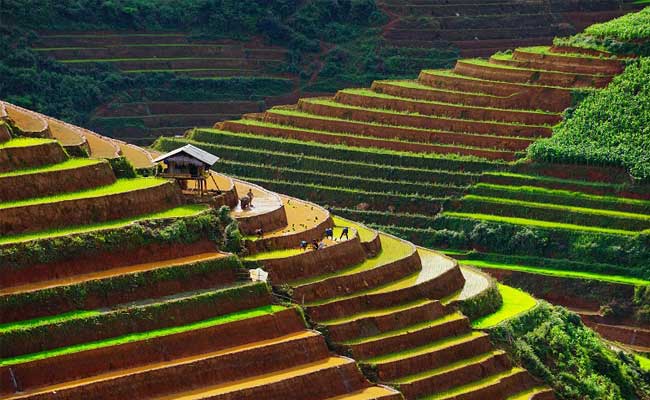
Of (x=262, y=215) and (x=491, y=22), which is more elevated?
(x=491, y=22)

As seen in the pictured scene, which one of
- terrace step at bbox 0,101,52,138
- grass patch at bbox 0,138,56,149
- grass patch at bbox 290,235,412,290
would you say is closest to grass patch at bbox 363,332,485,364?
grass patch at bbox 290,235,412,290

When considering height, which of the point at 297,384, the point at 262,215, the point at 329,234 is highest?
the point at 262,215

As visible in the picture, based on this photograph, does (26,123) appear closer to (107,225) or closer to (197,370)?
(107,225)

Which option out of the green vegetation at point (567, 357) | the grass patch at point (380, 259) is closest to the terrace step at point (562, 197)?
the green vegetation at point (567, 357)

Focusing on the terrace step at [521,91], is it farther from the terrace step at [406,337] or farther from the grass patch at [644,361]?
the terrace step at [406,337]

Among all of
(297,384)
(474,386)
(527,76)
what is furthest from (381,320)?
(527,76)
